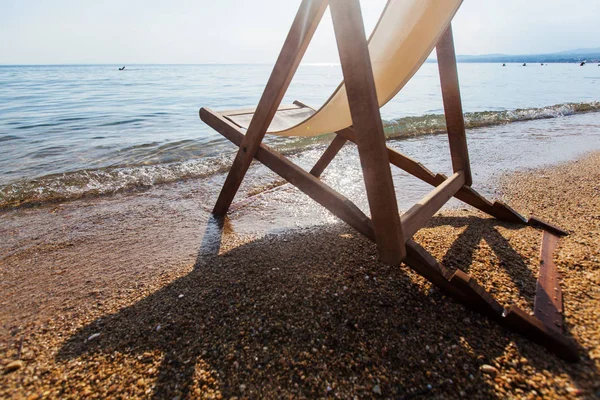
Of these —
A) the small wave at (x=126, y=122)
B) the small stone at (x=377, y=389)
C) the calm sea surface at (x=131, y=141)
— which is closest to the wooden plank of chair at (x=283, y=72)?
the small stone at (x=377, y=389)

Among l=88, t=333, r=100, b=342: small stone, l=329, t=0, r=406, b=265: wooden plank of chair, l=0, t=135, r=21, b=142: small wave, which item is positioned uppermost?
l=329, t=0, r=406, b=265: wooden plank of chair

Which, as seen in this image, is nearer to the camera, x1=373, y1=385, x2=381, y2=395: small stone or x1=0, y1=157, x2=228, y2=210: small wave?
x1=373, y1=385, x2=381, y2=395: small stone

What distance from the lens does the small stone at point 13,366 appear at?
132cm

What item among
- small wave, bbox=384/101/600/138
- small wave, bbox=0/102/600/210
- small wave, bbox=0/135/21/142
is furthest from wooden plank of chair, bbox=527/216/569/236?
small wave, bbox=0/135/21/142

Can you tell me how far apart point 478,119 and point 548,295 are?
27.9 feet

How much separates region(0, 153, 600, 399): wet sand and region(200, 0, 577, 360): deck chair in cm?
11

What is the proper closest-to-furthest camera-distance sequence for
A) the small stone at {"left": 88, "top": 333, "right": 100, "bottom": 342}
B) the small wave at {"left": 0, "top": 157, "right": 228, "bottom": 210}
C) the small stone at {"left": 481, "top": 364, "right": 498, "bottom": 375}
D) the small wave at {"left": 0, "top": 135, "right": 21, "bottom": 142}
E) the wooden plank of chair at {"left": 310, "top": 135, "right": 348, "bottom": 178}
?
1. the small stone at {"left": 481, "top": 364, "right": 498, "bottom": 375}
2. the small stone at {"left": 88, "top": 333, "right": 100, "bottom": 342}
3. the wooden plank of chair at {"left": 310, "top": 135, "right": 348, "bottom": 178}
4. the small wave at {"left": 0, "top": 157, "right": 228, "bottom": 210}
5. the small wave at {"left": 0, "top": 135, "right": 21, "bottom": 142}

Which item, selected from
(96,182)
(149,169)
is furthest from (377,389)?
(149,169)

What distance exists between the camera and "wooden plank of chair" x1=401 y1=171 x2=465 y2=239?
1.50 metres

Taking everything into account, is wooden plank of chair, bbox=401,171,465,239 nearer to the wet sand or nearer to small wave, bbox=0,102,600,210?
the wet sand

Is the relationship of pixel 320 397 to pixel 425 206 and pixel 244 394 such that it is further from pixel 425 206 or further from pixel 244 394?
pixel 425 206

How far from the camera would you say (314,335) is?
1.39 m

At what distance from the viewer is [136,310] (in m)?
1.68

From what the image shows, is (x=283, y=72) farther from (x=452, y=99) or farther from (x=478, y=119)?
(x=478, y=119)
